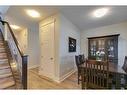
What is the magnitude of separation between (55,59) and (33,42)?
3257mm

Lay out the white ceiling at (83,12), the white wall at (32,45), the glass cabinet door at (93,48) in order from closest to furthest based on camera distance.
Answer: the white ceiling at (83,12) < the glass cabinet door at (93,48) < the white wall at (32,45)

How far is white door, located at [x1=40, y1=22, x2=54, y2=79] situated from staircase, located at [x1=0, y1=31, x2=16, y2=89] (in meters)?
1.48

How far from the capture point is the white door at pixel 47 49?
4.17m

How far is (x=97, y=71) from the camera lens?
2295 millimetres

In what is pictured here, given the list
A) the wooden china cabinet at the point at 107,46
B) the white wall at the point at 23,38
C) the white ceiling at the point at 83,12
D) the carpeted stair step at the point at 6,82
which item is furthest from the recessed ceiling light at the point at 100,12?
the white wall at the point at 23,38

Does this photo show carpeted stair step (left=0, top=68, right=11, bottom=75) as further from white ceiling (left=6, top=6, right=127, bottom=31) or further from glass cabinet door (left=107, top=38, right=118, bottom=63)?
glass cabinet door (left=107, top=38, right=118, bottom=63)

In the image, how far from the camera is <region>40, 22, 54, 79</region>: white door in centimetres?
417

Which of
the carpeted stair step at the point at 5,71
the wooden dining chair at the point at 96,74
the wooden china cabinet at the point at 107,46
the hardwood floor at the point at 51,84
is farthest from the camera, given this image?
the wooden china cabinet at the point at 107,46

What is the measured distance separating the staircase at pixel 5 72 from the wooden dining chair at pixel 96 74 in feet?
5.65

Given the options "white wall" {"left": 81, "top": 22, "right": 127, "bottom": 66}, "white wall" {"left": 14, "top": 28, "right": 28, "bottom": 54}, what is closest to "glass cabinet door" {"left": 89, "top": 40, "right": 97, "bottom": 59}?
"white wall" {"left": 81, "top": 22, "right": 127, "bottom": 66}

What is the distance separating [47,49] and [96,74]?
254 centimetres

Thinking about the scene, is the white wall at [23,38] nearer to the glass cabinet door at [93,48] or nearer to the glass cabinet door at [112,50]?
the glass cabinet door at [93,48]
